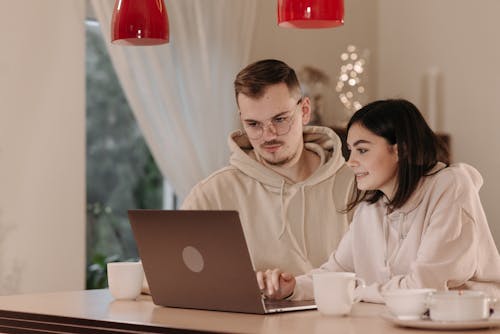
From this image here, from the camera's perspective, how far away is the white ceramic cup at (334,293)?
6.42 ft

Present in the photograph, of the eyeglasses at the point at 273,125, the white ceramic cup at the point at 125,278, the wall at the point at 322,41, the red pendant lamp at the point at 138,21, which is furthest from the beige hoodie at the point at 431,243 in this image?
the wall at the point at 322,41

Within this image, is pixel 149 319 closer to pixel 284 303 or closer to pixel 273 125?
pixel 284 303

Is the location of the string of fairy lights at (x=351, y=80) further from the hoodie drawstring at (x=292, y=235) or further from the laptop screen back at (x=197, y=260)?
the laptop screen back at (x=197, y=260)

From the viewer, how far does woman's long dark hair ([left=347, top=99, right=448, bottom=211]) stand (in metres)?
2.39

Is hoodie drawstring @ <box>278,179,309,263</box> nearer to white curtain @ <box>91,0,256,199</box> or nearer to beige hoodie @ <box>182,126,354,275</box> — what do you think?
beige hoodie @ <box>182,126,354,275</box>

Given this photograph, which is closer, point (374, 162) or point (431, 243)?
point (431, 243)

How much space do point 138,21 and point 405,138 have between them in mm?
742

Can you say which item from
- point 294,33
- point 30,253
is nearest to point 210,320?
point 30,253

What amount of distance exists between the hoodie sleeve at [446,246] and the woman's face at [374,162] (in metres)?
0.16

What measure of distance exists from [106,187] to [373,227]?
2.54 m

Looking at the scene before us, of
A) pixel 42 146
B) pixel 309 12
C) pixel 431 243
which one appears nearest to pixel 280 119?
pixel 309 12

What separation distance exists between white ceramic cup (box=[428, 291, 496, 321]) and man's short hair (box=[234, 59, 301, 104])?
1.29 metres

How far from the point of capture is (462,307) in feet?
5.65

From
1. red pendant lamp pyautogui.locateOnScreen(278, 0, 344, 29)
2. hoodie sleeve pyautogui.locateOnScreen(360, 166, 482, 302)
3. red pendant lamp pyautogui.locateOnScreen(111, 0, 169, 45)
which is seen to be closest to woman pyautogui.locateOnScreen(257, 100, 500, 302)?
hoodie sleeve pyautogui.locateOnScreen(360, 166, 482, 302)
